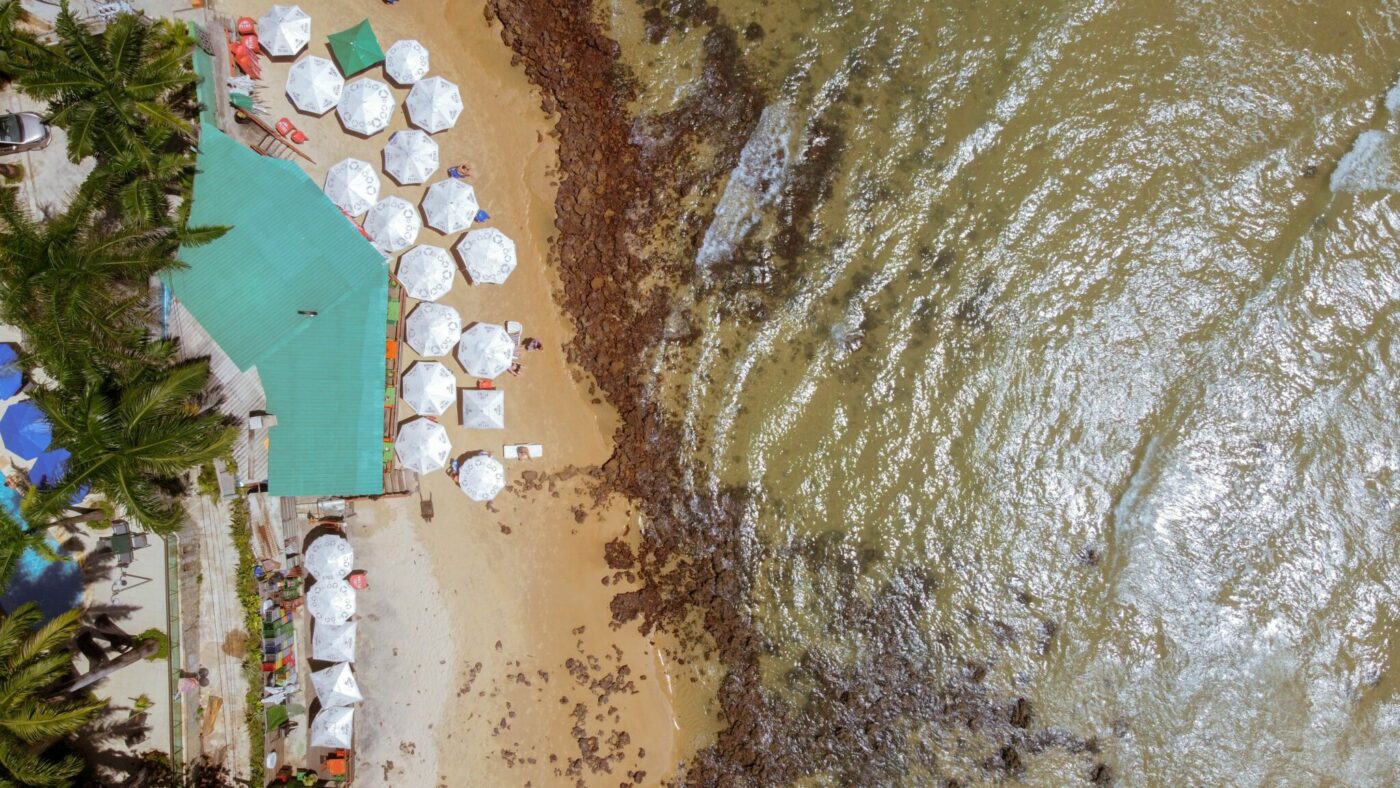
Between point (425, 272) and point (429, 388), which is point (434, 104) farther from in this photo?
point (429, 388)

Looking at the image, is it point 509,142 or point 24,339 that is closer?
point 24,339

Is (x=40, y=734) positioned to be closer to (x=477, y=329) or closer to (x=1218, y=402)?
(x=477, y=329)

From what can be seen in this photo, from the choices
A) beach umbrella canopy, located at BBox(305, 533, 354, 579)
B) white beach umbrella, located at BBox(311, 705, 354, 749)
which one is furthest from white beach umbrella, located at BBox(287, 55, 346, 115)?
white beach umbrella, located at BBox(311, 705, 354, 749)

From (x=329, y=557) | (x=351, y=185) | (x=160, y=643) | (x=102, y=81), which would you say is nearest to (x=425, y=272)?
(x=351, y=185)

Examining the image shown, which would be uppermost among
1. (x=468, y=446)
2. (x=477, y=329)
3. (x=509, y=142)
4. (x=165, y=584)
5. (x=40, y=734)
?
(x=509, y=142)

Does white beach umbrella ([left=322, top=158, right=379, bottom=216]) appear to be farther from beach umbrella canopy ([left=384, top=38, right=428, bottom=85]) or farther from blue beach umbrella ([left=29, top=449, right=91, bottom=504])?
blue beach umbrella ([left=29, top=449, right=91, bottom=504])

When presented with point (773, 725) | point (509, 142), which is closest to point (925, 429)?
point (773, 725)
